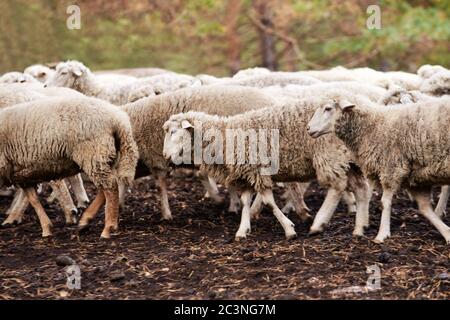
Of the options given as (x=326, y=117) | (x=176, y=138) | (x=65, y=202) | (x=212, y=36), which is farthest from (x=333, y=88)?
(x=212, y=36)

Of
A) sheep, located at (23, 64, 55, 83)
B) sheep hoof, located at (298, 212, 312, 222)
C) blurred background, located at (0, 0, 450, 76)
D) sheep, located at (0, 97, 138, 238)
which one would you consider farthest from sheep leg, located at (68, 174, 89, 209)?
blurred background, located at (0, 0, 450, 76)

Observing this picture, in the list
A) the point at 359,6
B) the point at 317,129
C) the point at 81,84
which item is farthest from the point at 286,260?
the point at 359,6

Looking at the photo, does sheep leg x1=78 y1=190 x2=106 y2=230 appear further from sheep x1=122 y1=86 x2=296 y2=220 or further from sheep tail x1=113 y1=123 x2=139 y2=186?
sheep x1=122 y1=86 x2=296 y2=220

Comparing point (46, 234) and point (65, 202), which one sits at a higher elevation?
point (65, 202)

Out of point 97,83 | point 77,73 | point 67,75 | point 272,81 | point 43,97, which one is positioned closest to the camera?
point 43,97

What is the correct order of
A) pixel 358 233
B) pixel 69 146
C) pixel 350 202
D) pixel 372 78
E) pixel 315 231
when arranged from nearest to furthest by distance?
pixel 358 233
pixel 315 231
pixel 69 146
pixel 350 202
pixel 372 78

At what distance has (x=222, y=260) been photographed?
6746 millimetres

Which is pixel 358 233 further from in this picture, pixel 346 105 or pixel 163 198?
pixel 163 198

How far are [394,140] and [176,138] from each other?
6.73ft

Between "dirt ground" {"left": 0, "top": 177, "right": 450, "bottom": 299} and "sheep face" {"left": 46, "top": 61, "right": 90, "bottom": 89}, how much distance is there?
2649 mm

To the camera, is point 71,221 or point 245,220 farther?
point 71,221

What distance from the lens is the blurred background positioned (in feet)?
67.8

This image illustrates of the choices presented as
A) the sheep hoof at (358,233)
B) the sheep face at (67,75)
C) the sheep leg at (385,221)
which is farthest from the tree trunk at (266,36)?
the sheep leg at (385,221)

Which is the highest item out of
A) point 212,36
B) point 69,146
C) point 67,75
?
point 212,36
